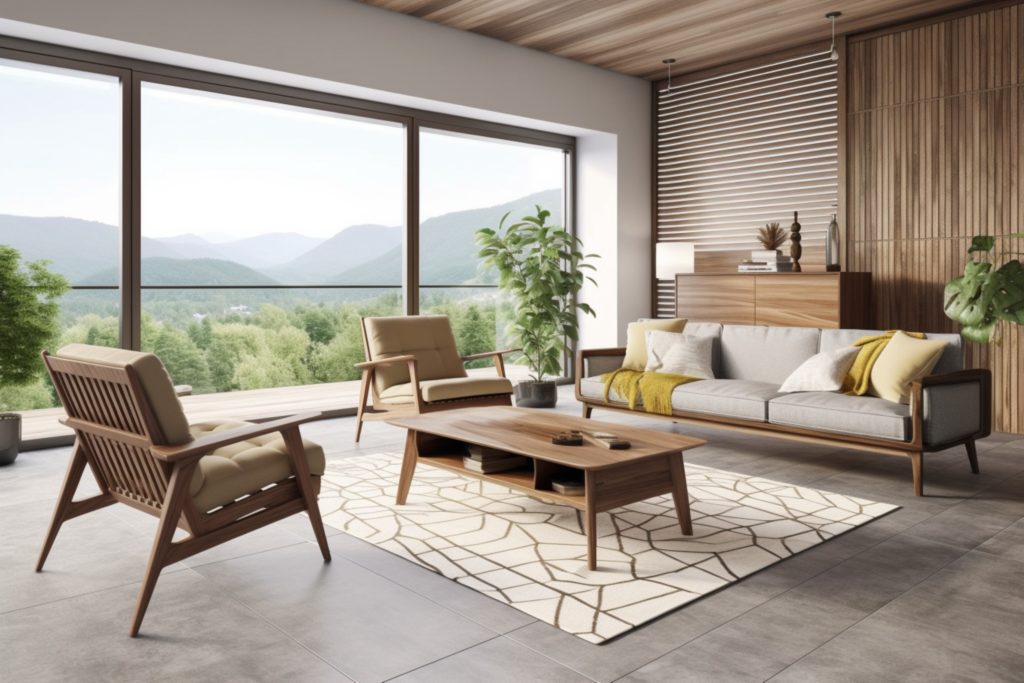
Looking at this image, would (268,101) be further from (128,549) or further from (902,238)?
(902,238)

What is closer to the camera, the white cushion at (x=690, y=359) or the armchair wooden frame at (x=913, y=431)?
the armchair wooden frame at (x=913, y=431)

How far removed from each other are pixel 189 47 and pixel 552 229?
3.29 metres

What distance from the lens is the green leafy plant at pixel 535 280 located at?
23.1 ft

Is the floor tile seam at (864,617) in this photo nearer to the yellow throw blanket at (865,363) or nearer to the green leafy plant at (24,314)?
the yellow throw blanket at (865,363)

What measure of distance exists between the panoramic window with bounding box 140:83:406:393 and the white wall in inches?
21.1

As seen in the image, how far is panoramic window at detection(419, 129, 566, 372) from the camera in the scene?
7.43 metres

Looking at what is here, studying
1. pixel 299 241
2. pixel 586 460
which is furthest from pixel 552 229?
pixel 586 460

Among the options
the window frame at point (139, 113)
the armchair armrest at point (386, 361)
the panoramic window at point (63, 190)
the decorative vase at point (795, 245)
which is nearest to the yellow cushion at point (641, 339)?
the decorative vase at point (795, 245)

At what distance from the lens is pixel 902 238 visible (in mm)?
6258

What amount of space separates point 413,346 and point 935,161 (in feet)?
13.7

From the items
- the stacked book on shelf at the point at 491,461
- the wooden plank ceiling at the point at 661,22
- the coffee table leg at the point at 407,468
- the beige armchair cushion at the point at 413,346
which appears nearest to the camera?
the stacked book on shelf at the point at 491,461

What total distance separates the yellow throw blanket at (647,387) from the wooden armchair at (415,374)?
0.73 m

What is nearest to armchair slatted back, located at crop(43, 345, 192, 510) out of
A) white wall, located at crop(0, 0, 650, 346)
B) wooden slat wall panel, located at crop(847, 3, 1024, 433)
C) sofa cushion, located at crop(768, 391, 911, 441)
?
white wall, located at crop(0, 0, 650, 346)

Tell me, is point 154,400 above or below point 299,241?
below
